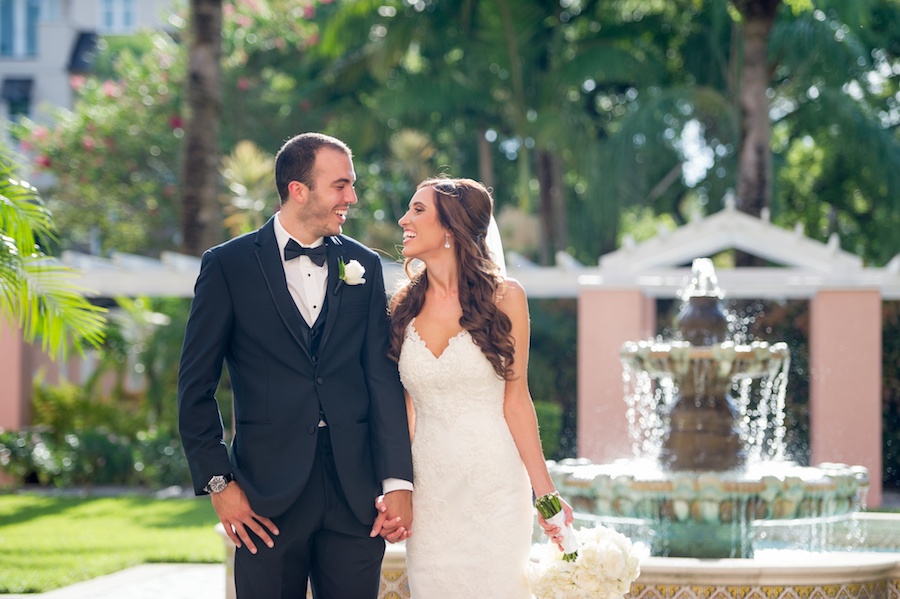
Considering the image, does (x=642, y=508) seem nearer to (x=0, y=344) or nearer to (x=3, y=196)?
(x=3, y=196)

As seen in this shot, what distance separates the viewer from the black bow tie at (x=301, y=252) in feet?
14.2

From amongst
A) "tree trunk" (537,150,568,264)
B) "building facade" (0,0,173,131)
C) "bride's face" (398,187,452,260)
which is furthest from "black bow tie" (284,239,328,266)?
"building facade" (0,0,173,131)

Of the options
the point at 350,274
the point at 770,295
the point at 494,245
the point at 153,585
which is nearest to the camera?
the point at 350,274

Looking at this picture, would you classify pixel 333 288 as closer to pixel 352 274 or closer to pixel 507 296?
pixel 352 274

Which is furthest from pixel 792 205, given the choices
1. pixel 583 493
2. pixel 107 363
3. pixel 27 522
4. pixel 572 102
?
pixel 583 493

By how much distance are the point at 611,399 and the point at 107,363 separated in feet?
22.3

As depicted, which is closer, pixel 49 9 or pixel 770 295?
pixel 770 295

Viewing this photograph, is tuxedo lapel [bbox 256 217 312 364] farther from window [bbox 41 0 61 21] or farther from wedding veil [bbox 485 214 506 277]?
window [bbox 41 0 61 21]

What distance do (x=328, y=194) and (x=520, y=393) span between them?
1.05 metres

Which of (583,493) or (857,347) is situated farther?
(857,347)

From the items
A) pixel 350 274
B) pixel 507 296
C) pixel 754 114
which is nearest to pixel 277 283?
pixel 350 274

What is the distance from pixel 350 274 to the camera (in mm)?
4312

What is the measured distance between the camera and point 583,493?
7.23 metres

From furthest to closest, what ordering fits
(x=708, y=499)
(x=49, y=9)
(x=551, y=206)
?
(x=49, y=9) → (x=551, y=206) → (x=708, y=499)
